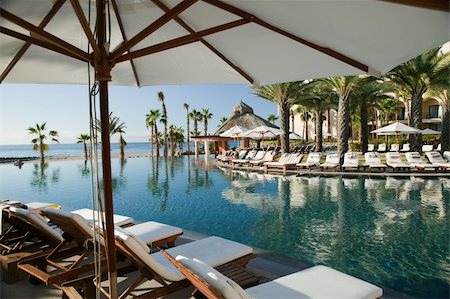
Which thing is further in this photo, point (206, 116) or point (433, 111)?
point (206, 116)

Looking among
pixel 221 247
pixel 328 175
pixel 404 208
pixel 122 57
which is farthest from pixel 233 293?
pixel 328 175

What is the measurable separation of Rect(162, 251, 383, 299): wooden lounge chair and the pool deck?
795 millimetres

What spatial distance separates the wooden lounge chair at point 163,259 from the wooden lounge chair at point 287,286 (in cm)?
28

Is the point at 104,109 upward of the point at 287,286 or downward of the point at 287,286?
upward

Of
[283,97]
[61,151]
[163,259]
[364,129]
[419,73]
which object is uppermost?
[419,73]

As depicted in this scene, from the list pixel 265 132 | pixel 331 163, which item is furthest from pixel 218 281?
pixel 265 132

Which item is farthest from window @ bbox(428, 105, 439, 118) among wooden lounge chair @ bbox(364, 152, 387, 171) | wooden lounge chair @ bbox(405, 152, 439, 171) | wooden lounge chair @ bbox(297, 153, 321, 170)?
wooden lounge chair @ bbox(297, 153, 321, 170)

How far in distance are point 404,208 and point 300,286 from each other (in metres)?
7.07

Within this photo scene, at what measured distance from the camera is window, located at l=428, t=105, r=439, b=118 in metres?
41.3

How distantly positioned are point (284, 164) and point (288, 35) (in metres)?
14.7

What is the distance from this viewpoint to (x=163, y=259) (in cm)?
374

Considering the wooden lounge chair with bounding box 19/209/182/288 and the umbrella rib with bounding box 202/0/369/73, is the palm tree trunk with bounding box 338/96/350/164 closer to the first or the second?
the umbrella rib with bounding box 202/0/369/73

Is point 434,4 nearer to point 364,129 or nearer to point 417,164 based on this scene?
point 417,164

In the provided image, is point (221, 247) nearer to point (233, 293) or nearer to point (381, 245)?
point (233, 293)
